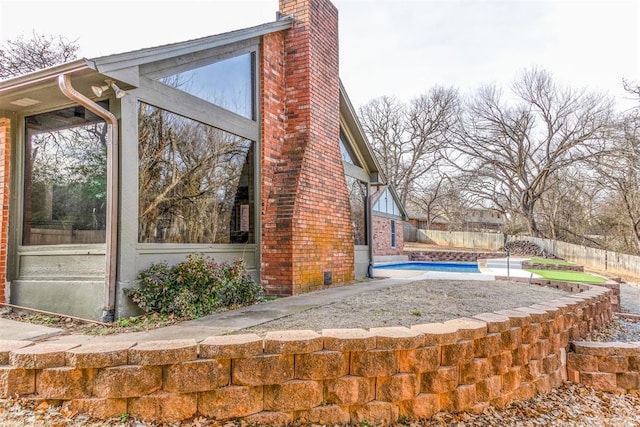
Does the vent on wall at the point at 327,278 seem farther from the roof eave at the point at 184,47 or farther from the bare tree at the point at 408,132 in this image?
the bare tree at the point at 408,132

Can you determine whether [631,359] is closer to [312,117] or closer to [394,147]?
[312,117]

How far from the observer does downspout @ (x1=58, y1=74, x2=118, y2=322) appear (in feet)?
13.1

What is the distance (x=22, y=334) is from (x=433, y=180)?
88.2ft

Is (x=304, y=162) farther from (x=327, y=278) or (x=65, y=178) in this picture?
(x=65, y=178)

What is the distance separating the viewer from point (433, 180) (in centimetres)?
2788

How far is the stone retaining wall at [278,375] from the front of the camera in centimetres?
221

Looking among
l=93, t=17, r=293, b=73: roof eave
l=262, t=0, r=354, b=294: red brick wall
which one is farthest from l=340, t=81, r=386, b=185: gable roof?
l=93, t=17, r=293, b=73: roof eave

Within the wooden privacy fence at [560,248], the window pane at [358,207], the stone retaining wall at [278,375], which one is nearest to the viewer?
the stone retaining wall at [278,375]

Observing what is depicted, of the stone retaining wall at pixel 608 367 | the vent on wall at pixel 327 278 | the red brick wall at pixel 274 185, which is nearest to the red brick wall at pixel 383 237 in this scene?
the vent on wall at pixel 327 278

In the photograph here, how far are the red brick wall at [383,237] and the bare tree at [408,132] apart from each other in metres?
8.33

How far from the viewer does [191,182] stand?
502 centimetres

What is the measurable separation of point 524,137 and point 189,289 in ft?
78.6

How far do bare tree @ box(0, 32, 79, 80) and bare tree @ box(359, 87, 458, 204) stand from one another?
19.1m

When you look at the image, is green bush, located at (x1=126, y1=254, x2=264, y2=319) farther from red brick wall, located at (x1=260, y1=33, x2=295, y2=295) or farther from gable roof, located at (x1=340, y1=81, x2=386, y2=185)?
gable roof, located at (x1=340, y1=81, x2=386, y2=185)
